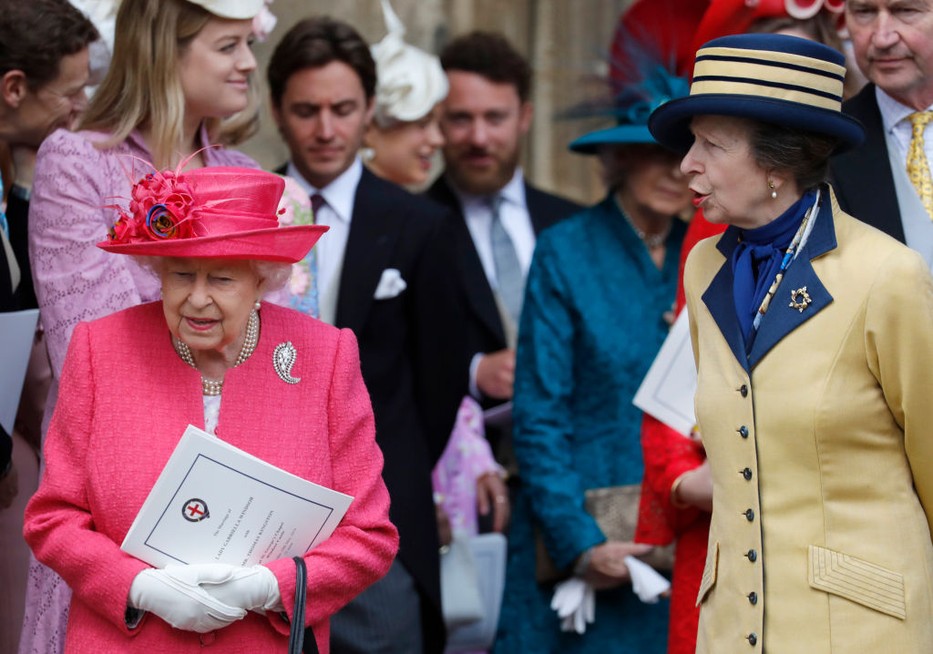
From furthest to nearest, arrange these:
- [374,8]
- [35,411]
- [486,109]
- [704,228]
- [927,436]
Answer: [374,8] < [486,109] < [35,411] < [704,228] < [927,436]

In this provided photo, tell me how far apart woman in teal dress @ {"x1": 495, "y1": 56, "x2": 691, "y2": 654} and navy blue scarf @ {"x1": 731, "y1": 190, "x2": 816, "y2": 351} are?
1.54m

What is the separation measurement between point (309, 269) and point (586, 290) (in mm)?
1005

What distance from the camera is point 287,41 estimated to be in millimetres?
5285

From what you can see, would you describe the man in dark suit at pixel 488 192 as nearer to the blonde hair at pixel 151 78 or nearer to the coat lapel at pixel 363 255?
the coat lapel at pixel 363 255

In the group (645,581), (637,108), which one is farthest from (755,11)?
(645,581)

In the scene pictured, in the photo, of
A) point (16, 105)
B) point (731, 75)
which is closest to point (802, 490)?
point (731, 75)

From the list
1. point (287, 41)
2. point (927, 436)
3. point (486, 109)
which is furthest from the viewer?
point (486, 109)

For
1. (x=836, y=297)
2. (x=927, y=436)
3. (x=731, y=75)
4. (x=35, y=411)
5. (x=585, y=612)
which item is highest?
(x=731, y=75)

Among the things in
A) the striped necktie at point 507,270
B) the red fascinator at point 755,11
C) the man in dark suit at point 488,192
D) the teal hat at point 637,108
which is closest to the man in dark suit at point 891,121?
the red fascinator at point 755,11

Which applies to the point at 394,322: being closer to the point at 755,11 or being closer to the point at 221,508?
the point at 755,11

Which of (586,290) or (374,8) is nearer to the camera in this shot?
(586,290)

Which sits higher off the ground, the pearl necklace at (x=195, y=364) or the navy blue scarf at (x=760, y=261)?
the navy blue scarf at (x=760, y=261)

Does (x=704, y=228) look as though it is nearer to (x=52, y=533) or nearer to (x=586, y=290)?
(x=586, y=290)

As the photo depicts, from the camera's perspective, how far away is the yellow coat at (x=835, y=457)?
2.97 metres
